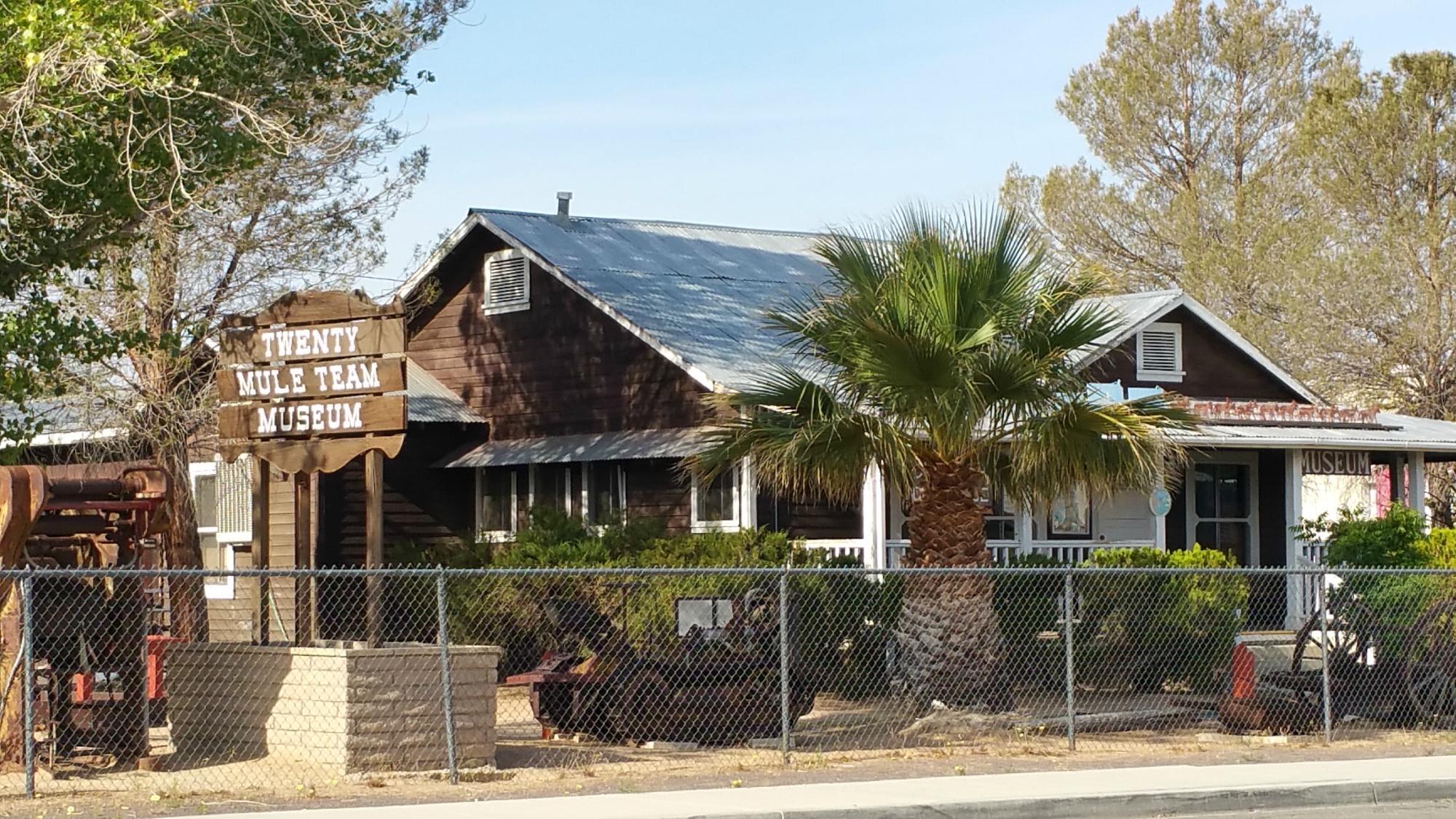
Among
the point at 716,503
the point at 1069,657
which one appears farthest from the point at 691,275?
the point at 1069,657

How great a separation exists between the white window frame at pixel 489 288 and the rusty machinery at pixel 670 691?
379 inches

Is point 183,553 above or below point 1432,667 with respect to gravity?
above

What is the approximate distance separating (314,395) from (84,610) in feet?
7.67

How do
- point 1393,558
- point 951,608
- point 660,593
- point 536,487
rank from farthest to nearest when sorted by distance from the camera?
1. point 536,487
2. point 1393,558
3. point 660,593
4. point 951,608

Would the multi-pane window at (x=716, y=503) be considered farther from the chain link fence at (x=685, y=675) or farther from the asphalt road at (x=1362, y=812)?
the asphalt road at (x=1362, y=812)

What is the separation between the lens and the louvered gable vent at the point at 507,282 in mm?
24828

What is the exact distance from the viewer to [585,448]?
22906mm

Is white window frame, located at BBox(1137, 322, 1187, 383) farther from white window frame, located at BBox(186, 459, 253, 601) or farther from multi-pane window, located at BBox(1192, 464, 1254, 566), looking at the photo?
white window frame, located at BBox(186, 459, 253, 601)

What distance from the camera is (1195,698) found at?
695 inches

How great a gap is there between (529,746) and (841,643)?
4765mm

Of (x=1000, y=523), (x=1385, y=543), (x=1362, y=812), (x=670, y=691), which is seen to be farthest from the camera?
(x=1000, y=523)

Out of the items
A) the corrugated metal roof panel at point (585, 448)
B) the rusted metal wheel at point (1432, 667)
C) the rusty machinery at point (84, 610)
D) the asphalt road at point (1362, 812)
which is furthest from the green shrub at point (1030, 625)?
the rusty machinery at point (84, 610)

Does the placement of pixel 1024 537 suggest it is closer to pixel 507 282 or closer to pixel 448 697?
pixel 507 282

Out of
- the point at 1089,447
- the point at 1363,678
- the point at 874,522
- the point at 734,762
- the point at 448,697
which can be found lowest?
the point at 734,762
